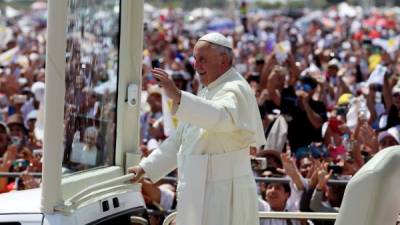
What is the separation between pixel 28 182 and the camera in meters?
7.61

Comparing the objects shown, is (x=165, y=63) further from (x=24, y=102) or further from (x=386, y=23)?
(x=386, y=23)

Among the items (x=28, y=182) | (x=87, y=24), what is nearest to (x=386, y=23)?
(x=28, y=182)

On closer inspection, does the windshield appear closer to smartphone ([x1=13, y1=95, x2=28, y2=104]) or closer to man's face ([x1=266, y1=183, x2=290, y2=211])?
man's face ([x1=266, y1=183, x2=290, y2=211])

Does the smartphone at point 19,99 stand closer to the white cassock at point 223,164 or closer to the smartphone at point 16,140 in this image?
the smartphone at point 16,140

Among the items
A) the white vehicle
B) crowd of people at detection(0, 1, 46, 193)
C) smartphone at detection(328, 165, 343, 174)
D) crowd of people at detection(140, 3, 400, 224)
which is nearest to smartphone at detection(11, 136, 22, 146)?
crowd of people at detection(0, 1, 46, 193)

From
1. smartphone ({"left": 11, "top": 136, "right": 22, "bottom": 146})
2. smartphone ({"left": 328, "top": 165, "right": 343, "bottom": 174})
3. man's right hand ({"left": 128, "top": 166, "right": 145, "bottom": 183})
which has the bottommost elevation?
smartphone ({"left": 328, "top": 165, "right": 343, "bottom": 174})

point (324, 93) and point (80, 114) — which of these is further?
point (324, 93)

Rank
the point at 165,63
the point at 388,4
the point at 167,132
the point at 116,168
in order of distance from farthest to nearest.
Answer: the point at 388,4 < the point at 165,63 < the point at 167,132 < the point at 116,168

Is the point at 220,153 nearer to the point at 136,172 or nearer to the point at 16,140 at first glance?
the point at 136,172

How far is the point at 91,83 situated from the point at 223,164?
84 centimetres

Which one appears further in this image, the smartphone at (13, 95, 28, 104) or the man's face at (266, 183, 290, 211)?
the smartphone at (13, 95, 28, 104)

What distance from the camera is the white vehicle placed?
4.38 metres

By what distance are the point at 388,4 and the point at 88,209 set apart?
47785 millimetres

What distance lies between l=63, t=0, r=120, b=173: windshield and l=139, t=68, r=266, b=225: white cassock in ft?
1.63
